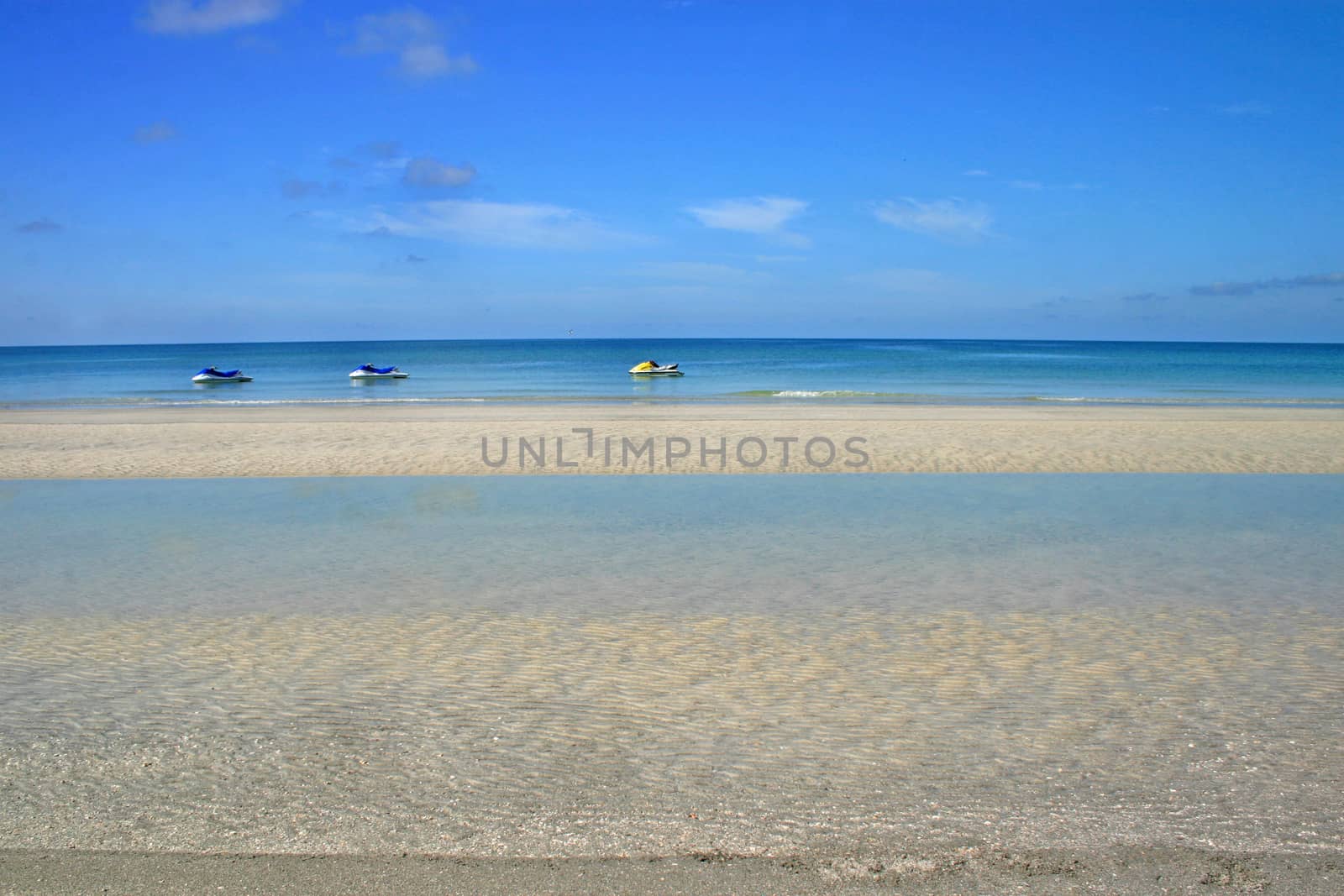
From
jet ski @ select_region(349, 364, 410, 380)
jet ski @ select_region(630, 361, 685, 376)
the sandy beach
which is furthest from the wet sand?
jet ski @ select_region(630, 361, 685, 376)

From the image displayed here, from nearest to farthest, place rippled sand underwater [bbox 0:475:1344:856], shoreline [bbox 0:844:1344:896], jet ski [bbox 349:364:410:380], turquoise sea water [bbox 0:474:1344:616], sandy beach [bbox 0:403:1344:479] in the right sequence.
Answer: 1. shoreline [bbox 0:844:1344:896]
2. rippled sand underwater [bbox 0:475:1344:856]
3. turquoise sea water [bbox 0:474:1344:616]
4. sandy beach [bbox 0:403:1344:479]
5. jet ski [bbox 349:364:410:380]

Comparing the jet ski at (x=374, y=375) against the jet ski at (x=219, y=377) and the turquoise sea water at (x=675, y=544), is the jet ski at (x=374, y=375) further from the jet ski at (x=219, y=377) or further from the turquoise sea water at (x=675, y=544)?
the turquoise sea water at (x=675, y=544)

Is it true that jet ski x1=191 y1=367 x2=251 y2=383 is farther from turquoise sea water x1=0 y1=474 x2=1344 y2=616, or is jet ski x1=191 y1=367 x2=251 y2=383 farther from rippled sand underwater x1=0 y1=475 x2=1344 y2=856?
rippled sand underwater x1=0 y1=475 x2=1344 y2=856

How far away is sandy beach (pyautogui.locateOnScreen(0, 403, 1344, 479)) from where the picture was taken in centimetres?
1709

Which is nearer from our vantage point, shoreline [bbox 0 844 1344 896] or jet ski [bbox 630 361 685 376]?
shoreline [bbox 0 844 1344 896]

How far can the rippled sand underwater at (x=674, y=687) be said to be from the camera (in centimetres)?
445

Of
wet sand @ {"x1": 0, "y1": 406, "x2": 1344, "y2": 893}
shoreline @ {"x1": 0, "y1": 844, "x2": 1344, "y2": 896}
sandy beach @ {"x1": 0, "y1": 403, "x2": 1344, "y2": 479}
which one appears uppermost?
sandy beach @ {"x1": 0, "y1": 403, "x2": 1344, "y2": 479}

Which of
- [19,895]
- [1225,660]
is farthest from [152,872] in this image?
[1225,660]

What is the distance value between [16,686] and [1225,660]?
7867mm

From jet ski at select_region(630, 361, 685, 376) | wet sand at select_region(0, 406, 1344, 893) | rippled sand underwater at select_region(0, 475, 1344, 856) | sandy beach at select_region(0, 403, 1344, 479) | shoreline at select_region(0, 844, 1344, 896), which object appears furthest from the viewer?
jet ski at select_region(630, 361, 685, 376)

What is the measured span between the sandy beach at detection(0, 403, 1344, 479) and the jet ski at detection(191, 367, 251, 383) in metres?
24.7

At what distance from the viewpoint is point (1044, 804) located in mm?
4559

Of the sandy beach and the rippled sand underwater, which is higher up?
the sandy beach

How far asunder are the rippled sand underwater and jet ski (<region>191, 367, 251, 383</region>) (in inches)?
1806
